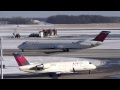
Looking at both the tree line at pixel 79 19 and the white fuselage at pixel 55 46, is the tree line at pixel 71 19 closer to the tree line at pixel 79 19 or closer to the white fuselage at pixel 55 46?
the tree line at pixel 79 19

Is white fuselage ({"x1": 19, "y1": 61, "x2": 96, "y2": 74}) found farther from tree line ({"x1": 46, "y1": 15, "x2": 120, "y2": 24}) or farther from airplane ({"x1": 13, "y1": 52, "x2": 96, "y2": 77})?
tree line ({"x1": 46, "y1": 15, "x2": 120, "y2": 24})

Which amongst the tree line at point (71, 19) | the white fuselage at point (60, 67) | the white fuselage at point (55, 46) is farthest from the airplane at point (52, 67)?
the tree line at point (71, 19)

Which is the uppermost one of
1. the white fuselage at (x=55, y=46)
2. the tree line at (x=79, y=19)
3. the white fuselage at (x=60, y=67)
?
the tree line at (x=79, y=19)

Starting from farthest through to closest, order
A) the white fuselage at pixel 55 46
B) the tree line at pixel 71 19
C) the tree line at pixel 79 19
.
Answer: the tree line at pixel 71 19, the tree line at pixel 79 19, the white fuselage at pixel 55 46

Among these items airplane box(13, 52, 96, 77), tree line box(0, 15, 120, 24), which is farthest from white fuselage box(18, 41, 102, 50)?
tree line box(0, 15, 120, 24)

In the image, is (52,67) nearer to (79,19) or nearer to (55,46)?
(55,46)

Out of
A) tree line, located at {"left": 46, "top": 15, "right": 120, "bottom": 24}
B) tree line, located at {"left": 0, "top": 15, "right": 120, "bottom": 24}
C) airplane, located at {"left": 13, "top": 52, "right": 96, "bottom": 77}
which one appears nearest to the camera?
airplane, located at {"left": 13, "top": 52, "right": 96, "bottom": 77}

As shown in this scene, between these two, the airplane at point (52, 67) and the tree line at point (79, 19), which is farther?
the tree line at point (79, 19)

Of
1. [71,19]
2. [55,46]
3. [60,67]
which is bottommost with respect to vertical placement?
[60,67]

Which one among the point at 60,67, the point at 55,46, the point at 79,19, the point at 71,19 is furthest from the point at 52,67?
the point at 79,19

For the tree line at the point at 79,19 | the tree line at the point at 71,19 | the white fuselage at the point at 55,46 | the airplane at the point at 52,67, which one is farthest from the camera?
the tree line at the point at 71,19

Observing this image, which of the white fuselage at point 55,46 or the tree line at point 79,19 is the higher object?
the tree line at point 79,19
